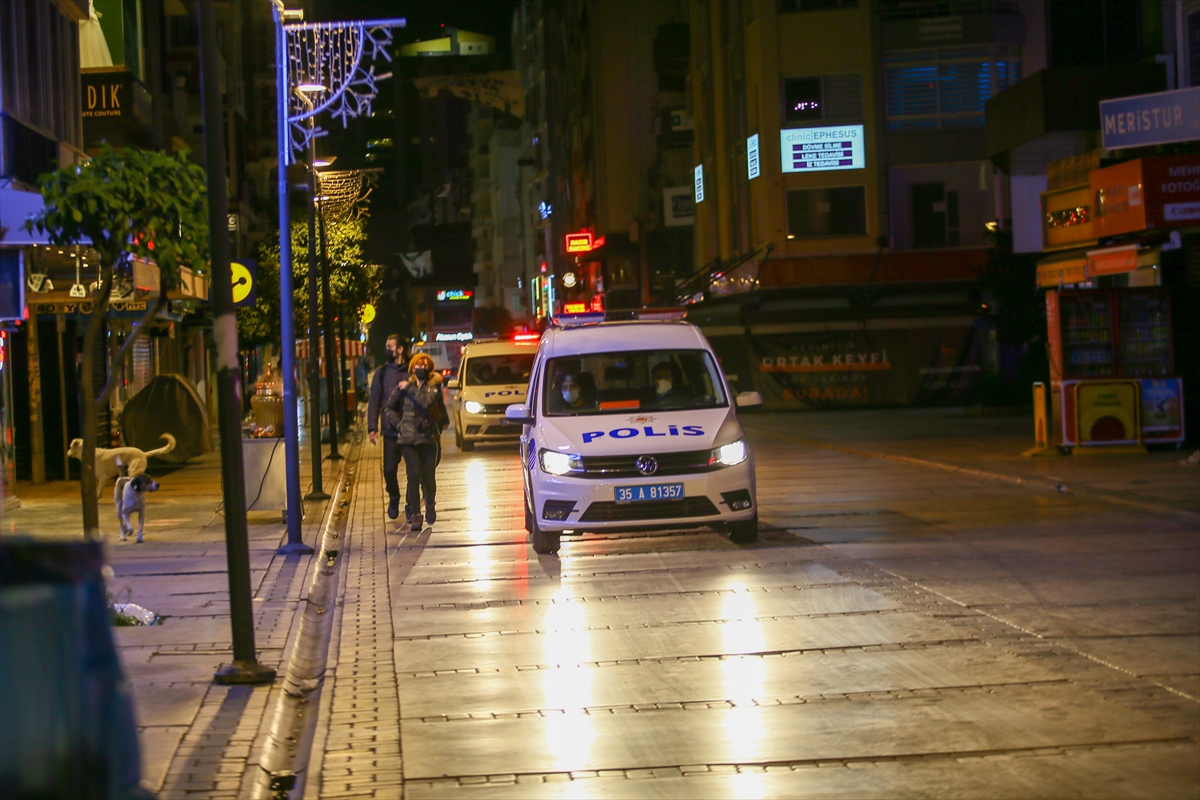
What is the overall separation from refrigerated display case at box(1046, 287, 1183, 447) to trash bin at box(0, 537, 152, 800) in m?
20.4

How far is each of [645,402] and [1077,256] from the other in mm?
11605

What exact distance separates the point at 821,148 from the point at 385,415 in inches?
1140

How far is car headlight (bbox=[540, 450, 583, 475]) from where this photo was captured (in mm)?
11977

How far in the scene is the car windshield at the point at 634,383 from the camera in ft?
42.6

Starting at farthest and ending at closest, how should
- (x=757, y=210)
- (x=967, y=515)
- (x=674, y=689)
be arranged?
1. (x=757, y=210)
2. (x=967, y=515)
3. (x=674, y=689)

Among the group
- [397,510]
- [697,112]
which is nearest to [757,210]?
[697,112]

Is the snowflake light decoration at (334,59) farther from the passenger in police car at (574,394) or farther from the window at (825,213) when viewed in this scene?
the window at (825,213)

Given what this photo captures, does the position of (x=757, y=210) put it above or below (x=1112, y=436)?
above

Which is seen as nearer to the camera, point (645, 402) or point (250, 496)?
point (645, 402)

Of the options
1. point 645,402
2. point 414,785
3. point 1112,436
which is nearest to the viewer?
point 414,785

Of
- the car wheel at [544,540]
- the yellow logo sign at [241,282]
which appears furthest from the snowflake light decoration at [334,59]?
the car wheel at [544,540]

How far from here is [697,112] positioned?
2090 inches

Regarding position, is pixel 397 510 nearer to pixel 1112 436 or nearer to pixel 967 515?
pixel 967 515

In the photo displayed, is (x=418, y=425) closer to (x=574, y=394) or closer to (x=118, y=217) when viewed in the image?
(x=574, y=394)
